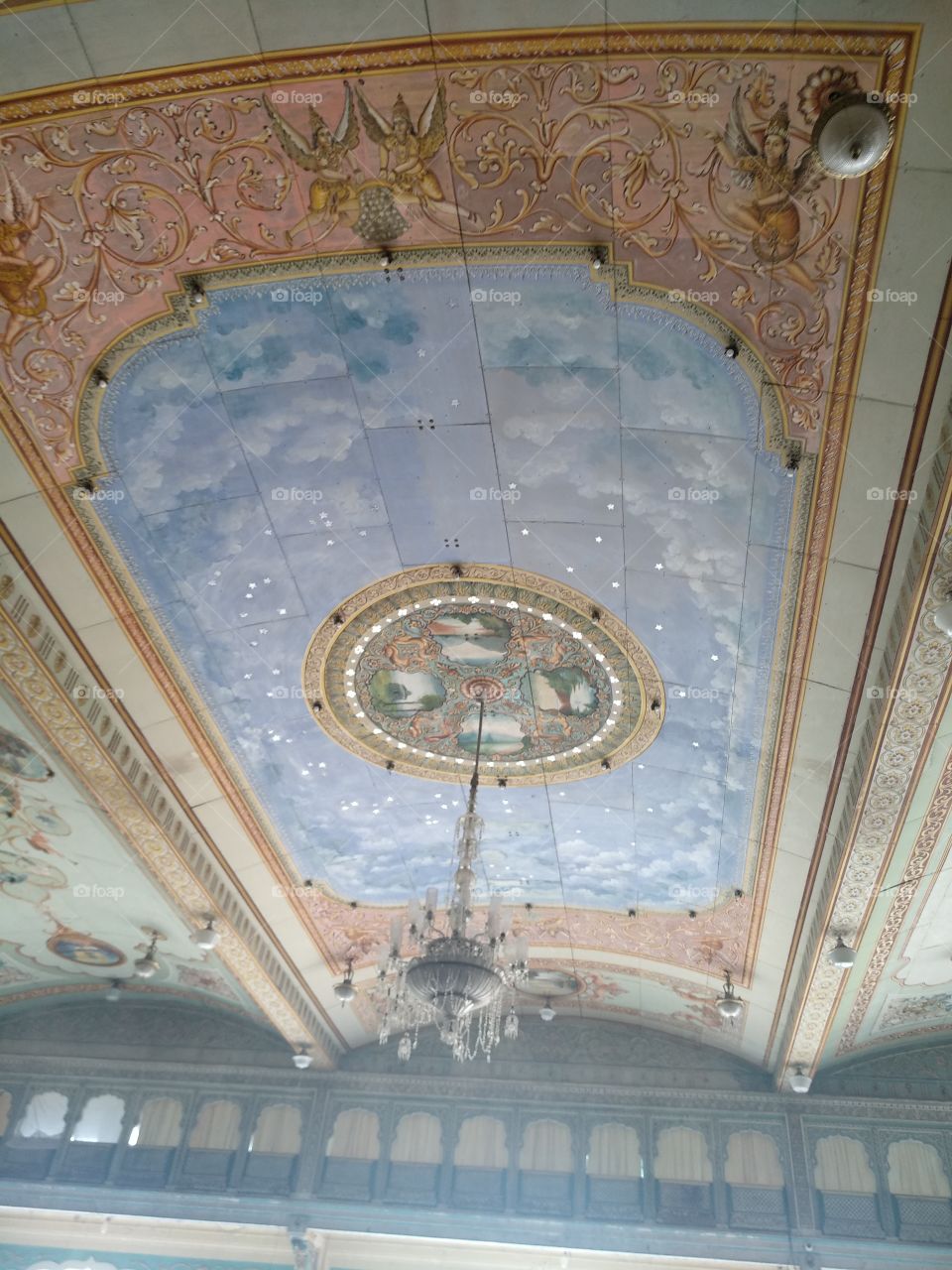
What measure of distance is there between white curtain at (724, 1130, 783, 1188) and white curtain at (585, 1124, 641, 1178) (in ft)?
3.39

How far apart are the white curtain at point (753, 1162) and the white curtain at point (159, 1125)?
6501 mm

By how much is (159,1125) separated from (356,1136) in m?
2.42

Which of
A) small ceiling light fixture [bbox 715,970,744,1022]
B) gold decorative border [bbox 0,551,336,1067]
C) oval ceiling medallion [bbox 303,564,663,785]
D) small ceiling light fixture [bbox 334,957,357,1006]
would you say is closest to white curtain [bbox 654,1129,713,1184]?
small ceiling light fixture [bbox 715,970,744,1022]

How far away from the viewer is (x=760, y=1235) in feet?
34.7

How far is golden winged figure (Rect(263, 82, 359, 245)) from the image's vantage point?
170 inches

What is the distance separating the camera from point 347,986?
10188 mm

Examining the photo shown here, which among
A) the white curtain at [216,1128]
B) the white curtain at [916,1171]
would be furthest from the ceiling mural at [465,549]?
the white curtain at [216,1128]

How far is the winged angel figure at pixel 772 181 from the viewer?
13.6ft

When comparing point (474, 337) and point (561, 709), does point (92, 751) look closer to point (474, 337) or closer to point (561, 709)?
point (561, 709)

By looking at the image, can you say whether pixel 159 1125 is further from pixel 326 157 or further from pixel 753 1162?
pixel 326 157

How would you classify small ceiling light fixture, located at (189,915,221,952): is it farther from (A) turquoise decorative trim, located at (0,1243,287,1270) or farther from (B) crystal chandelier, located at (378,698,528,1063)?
(A) turquoise decorative trim, located at (0,1243,287,1270)

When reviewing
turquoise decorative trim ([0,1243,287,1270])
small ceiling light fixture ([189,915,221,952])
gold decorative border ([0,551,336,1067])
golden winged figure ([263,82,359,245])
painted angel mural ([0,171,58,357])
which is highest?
golden winged figure ([263,82,359,245])

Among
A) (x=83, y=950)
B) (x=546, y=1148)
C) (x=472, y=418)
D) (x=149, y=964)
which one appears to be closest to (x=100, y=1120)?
(x=83, y=950)

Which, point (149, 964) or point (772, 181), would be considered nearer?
point (772, 181)
